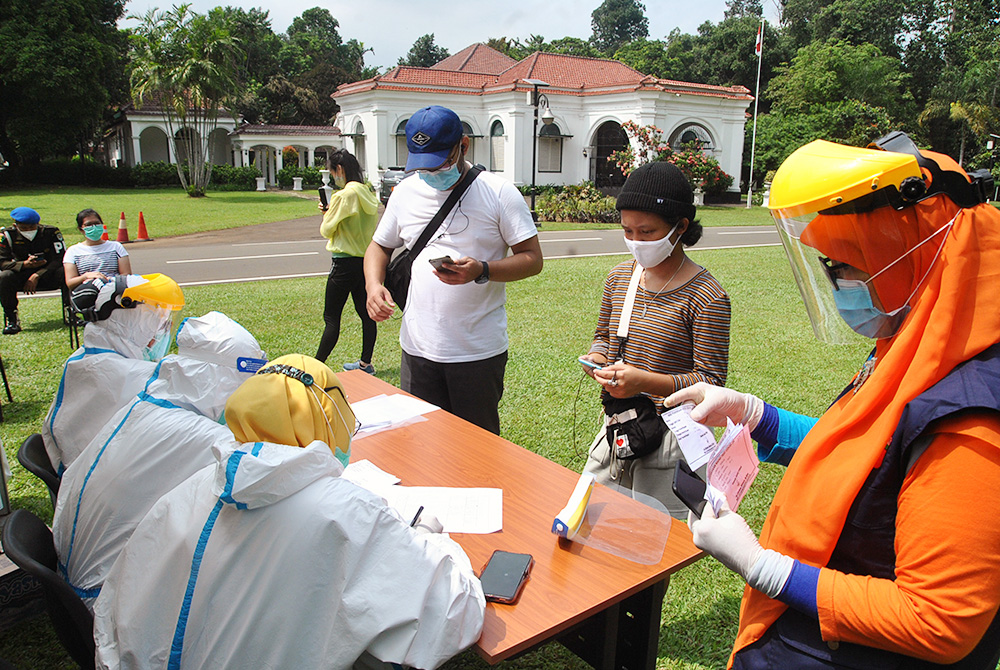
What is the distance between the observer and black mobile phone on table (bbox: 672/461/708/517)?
4.84ft

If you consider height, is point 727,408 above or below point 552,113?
below

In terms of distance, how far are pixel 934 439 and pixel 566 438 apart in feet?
11.9

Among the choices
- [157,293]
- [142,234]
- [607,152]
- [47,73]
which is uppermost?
[47,73]

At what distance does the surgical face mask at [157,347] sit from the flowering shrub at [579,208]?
18.0m

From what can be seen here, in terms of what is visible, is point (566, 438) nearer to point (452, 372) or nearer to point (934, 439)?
point (452, 372)

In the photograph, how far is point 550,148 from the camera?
30234mm

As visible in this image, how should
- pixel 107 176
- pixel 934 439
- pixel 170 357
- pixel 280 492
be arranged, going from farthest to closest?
pixel 107 176 → pixel 170 357 → pixel 280 492 → pixel 934 439

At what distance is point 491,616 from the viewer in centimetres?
168

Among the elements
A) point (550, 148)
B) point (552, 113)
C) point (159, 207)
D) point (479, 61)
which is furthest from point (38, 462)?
point (479, 61)

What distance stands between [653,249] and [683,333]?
33 cm

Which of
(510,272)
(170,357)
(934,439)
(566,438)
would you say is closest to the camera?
(934,439)

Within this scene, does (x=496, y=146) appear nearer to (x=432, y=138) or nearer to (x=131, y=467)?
(x=432, y=138)

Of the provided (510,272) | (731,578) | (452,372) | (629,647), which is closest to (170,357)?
(452,372)

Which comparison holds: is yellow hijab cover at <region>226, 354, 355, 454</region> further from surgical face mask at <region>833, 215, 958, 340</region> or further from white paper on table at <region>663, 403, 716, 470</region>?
surgical face mask at <region>833, 215, 958, 340</region>
